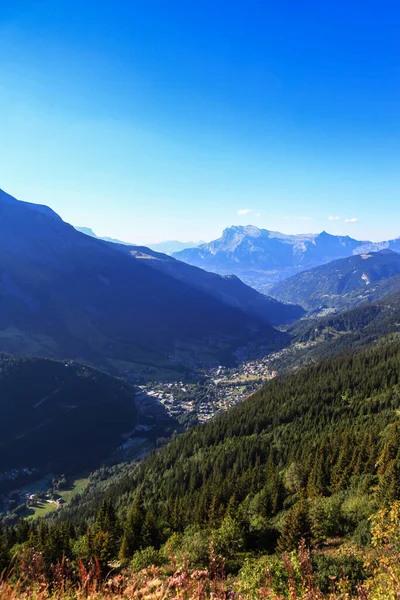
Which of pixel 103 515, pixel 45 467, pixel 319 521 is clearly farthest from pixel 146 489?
pixel 45 467

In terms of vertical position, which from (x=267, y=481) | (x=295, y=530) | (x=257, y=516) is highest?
(x=295, y=530)

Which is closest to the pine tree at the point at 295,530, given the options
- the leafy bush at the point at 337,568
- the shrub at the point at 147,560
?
the leafy bush at the point at 337,568

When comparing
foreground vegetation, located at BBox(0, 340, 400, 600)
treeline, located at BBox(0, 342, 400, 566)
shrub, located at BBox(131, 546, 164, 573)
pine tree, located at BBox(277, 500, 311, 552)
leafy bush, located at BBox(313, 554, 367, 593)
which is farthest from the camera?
treeline, located at BBox(0, 342, 400, 566)

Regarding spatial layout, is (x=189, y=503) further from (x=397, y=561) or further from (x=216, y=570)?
(x=216, y=570)

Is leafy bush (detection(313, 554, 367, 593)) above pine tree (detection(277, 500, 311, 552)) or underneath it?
above

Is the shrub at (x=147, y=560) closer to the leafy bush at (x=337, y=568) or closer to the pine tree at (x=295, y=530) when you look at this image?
the pine tree at (x=295, y=530)

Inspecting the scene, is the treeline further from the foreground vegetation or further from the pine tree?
the foreground vegetation

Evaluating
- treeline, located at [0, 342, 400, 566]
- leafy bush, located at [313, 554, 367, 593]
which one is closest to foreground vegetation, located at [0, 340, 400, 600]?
leafy bush, located at [313, 554, 367, 593]

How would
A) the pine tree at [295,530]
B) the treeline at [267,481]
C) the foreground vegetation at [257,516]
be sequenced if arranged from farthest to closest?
the treeline at [267,481] < the pine tree at [295,530] < the foreground vegetation at [257,516]

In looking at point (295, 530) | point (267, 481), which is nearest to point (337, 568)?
point (295, 530)

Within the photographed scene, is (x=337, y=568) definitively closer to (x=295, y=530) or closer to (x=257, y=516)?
(x=295, y=530)

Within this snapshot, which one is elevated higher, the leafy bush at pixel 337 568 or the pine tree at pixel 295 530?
the leafy bush at pixel 337 568
